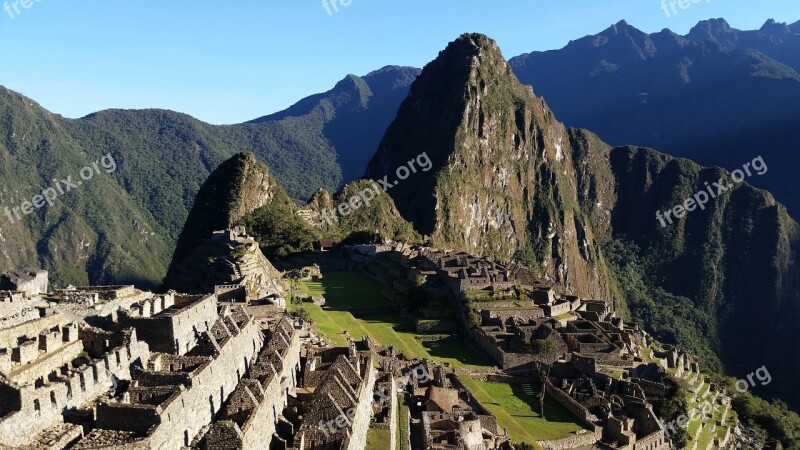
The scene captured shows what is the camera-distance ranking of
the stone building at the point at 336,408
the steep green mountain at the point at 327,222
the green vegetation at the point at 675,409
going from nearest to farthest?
the stone building at the point at 336,408
the green vegetation at the point at 675,409
the steep green mountain at the point at 327,222

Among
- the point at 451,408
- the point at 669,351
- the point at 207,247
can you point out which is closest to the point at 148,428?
the point at 451,408

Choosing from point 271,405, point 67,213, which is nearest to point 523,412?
point 271,405

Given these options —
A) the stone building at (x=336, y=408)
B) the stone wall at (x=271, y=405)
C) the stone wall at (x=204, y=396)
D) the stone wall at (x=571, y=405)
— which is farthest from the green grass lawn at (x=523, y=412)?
the stone wall at (x=204, y=396)

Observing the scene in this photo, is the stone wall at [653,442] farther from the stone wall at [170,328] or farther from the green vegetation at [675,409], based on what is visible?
the stone wall at [170,328]

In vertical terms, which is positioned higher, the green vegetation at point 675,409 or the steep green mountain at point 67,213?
the steep green mountain at point 67,213

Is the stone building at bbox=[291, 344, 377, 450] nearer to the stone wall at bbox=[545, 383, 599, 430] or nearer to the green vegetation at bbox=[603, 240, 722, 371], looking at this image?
the stone wall at bbox=[545, 383, 599, 430]

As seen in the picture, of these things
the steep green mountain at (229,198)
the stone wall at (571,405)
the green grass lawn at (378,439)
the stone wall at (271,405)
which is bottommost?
the stone wall at (571,405)

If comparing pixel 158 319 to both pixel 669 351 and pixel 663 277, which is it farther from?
pixel 663 277

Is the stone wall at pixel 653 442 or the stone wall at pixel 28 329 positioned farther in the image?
the stone wall at pixel 653 442

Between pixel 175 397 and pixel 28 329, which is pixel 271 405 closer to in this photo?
pixel 175 397
